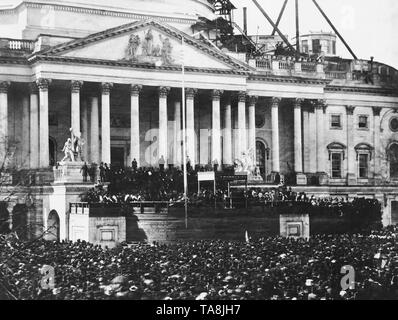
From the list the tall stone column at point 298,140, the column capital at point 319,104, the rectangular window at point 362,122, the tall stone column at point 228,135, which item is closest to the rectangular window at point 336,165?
the rectangular window at point 362,122

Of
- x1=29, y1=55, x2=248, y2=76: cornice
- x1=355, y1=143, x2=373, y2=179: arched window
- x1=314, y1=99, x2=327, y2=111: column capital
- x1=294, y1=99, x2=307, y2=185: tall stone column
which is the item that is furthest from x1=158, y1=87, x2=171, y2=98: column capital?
x1=355, y1=143, x2=373, y2=179: arched window

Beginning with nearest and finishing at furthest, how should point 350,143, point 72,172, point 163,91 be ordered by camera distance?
point 72,172
point 163,91
point 350,143

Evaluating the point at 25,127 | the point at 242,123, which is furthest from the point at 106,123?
the point at 242,123

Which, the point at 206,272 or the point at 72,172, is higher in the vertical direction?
the point at 72,172

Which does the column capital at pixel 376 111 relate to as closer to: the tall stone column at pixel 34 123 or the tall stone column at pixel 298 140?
the tall stone column at pixel 298 140

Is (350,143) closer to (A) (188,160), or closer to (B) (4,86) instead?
(A) (188,160)

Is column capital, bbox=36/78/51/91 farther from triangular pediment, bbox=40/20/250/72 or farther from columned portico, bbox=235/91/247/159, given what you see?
columned portico, bbox=235/91/247/159

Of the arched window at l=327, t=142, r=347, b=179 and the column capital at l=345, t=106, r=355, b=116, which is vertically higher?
the column capital at l=345, t=106, r=355, b=116
